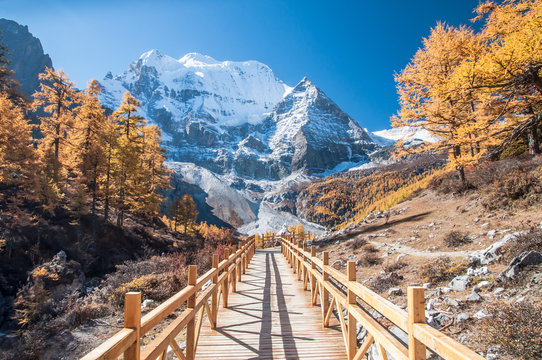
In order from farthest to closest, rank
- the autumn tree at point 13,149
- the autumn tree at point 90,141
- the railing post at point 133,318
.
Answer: the autumn tree at point 90,141 < the autumn tree at point 13,149 < the railing post at point 133,318

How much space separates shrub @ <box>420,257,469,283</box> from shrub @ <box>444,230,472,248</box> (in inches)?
82.9

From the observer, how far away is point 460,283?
20.4 feet

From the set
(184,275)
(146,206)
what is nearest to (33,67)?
(146,206)

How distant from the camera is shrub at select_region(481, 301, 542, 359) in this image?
3480mm

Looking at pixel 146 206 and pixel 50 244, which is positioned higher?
pixel 146 206

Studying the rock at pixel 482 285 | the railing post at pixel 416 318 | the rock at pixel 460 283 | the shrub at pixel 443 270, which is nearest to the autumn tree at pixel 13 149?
the shrub at pixel 443 270

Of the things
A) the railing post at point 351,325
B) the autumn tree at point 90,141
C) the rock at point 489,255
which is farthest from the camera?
the autumn tree at point 90,141

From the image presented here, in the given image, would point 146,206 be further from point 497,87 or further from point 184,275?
point 497,87

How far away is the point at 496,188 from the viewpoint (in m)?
12.4

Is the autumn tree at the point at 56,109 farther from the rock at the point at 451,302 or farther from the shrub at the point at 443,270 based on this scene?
the rock at the point at 451,302

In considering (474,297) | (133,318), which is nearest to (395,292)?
(474,297)

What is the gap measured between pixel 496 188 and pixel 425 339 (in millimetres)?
13208

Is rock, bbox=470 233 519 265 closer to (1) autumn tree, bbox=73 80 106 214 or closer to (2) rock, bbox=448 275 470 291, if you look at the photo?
(2) rock, bbox=448 275 470 291

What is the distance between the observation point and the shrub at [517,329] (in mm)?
3480
